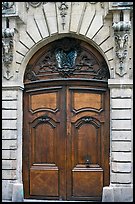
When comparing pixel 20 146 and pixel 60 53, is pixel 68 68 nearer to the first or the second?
pixel 60 53

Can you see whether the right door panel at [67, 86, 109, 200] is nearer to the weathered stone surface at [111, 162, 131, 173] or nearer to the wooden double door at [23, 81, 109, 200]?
the wooden double door at [23, 81, 109, 200]

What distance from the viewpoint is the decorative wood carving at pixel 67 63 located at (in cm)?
793

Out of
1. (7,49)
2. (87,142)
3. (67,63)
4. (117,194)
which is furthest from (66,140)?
(7,49)

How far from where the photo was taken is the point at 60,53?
318 inches

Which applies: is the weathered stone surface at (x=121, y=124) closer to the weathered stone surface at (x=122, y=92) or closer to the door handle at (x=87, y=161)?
the weathered stone surface at (x=122, y=92)

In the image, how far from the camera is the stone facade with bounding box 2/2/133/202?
24.4 ft

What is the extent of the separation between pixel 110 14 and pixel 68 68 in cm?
134

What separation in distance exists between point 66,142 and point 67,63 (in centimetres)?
159

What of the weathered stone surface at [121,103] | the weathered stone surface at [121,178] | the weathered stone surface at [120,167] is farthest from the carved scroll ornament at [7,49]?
the weathered stone surface at [121,178]

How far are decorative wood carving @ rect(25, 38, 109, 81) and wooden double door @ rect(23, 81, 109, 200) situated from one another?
21 cm

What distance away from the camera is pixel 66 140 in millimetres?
7871

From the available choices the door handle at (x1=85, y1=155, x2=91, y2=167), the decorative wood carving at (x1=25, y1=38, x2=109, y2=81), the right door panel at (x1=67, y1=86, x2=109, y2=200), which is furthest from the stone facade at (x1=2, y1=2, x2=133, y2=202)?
the door handle at (x1=85, y1=155, x2=91, y2=167)

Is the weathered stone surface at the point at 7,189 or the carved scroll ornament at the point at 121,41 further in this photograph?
the weathered stone surface at the point at 7,189

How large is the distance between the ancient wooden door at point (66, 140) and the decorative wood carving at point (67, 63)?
0.36 feet
